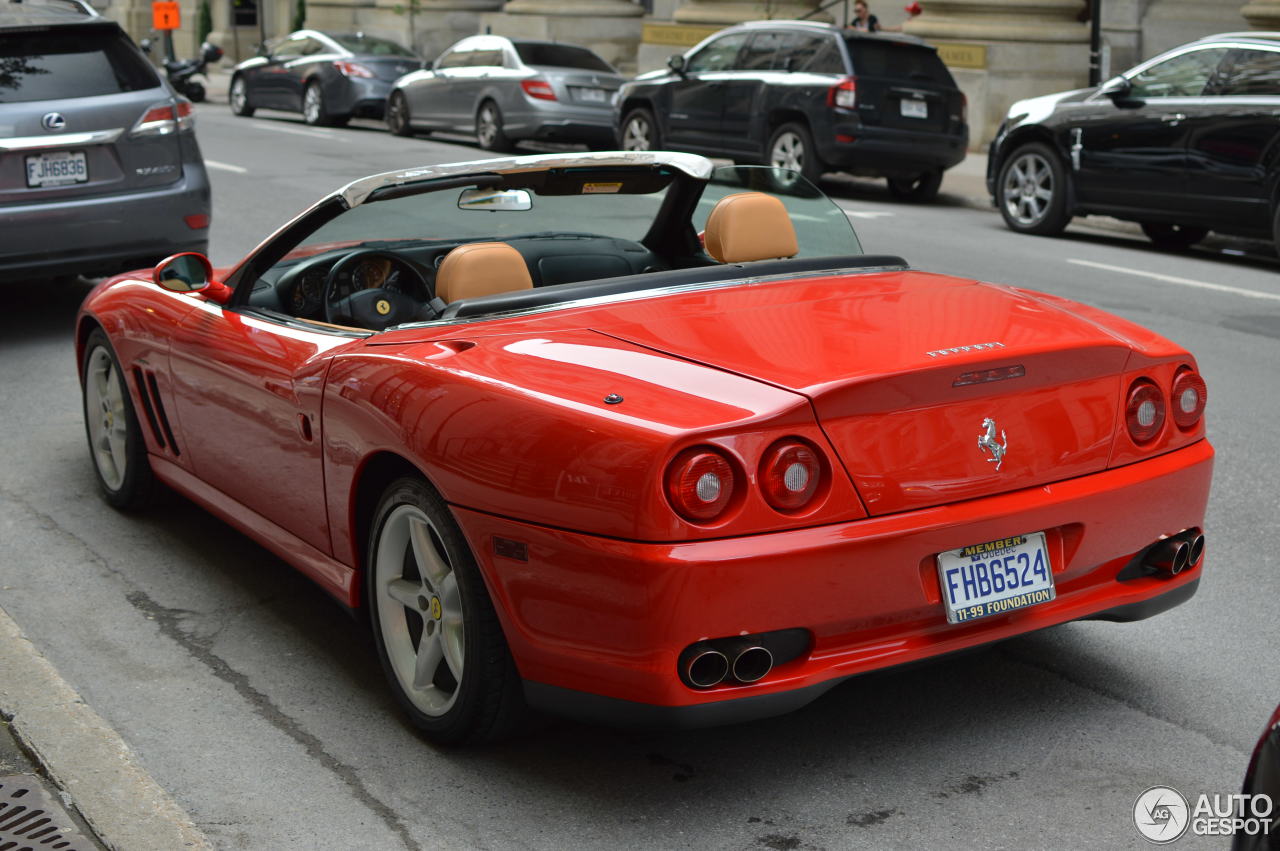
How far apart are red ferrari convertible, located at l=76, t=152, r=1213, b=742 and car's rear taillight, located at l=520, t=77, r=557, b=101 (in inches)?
651

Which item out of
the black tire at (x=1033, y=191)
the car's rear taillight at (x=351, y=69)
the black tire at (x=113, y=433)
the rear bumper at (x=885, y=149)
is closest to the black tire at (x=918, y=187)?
the rear bumper at (x=885, y=149)

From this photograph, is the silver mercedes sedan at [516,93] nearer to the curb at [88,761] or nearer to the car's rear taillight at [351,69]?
the car's rear taillight at [351,69]

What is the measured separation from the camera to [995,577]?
374 centimetres

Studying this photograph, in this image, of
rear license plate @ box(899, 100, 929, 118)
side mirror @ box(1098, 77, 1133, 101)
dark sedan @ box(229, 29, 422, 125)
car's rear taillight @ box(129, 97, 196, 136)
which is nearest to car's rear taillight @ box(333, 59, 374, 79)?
dark sedan @ box(229, 29, 422, 125)

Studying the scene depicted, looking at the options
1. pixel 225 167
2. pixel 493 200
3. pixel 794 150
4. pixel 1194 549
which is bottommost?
pixel 1194 549

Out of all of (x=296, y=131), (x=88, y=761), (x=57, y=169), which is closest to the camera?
(x=88, y=761)

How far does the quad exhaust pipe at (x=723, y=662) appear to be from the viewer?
3463 mm

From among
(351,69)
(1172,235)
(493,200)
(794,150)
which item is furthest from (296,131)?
(493,200)

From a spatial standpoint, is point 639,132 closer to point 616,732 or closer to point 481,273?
point 481,273

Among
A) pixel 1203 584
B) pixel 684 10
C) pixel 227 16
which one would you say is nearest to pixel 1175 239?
pixel 1203 584

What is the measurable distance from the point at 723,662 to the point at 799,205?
6.98ft

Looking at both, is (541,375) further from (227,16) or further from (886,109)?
(227,16)

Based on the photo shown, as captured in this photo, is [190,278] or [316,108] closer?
[190,278]

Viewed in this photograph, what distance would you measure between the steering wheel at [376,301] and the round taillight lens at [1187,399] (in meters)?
2.10
